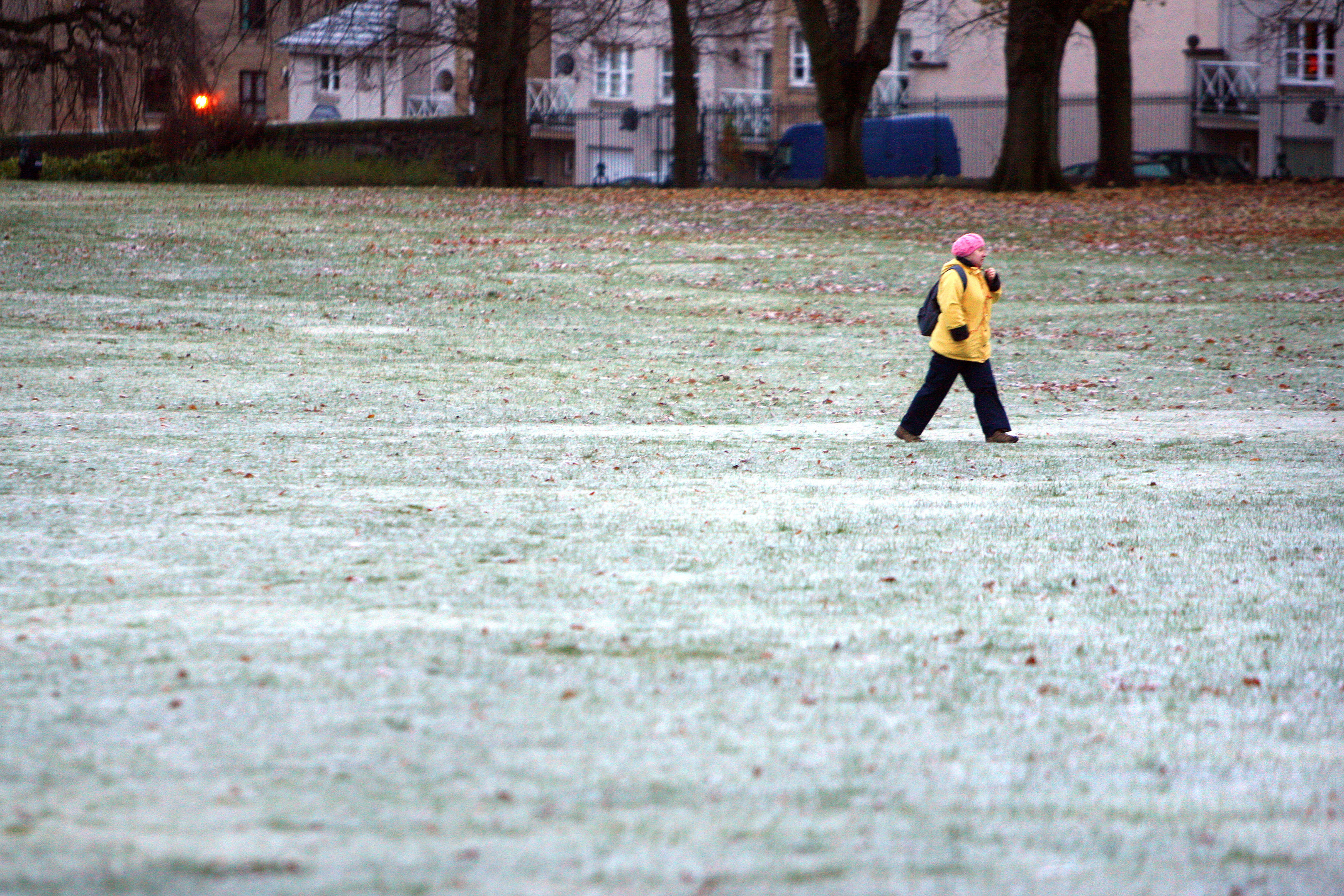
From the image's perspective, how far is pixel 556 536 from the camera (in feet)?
24.3

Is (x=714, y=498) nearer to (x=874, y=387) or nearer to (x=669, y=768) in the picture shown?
(x=669, y=768)

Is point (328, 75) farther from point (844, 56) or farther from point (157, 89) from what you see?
point (157, 89)

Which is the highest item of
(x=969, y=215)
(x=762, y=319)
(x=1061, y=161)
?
(x=1061, y=161)

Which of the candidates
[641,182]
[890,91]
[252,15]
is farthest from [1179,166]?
[252,15]

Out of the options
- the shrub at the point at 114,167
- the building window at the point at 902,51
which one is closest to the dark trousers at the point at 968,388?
the shrub at the point at 114,167

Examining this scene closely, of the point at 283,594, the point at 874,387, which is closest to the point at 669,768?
the point at 283,594

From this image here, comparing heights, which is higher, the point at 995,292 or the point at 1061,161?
the point at 1061,161

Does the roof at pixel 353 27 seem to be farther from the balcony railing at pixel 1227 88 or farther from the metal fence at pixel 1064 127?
the balcony railing at pixel 1227 88

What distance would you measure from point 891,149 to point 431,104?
23.5 m

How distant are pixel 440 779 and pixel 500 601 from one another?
199cm

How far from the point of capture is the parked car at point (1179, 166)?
42125mm

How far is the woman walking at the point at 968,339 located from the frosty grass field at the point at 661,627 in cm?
32

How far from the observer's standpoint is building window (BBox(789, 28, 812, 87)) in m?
57.3

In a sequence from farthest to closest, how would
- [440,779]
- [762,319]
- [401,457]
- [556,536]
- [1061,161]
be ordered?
[1061,161], [762,319], [401,457], [556,536], [440,779]
